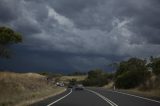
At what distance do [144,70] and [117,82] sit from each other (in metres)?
11.0

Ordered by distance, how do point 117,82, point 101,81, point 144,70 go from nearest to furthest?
point 144,70 → point 117,82 → point 101,81

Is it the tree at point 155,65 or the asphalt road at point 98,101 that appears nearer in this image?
the asphalt road at point 98,101

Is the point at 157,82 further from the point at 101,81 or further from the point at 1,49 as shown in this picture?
the point at 101,81

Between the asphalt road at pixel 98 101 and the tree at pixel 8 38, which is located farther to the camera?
the tree at pixel 8 38

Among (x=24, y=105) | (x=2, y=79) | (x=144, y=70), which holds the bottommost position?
(x=24, y=105)

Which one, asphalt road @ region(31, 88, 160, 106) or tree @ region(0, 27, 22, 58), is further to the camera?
tree @ region(0, 27, 22, 58)

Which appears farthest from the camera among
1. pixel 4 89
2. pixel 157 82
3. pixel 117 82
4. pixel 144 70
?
pixel 117 82

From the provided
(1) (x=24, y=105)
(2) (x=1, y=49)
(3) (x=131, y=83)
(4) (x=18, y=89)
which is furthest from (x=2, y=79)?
(3) (x=131, y=83)

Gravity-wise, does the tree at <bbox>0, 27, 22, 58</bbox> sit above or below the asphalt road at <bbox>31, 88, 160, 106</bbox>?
above

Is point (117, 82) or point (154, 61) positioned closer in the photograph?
point (154, 61)

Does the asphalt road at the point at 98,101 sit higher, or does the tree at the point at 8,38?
the tree at the point at 8,38

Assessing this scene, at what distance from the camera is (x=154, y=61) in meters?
91.6

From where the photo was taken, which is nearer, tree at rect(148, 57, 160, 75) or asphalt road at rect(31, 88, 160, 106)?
asphalt road at rect(31, 88, 160, 106)

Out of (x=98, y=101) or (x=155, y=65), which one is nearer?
(x=98, y=101)
